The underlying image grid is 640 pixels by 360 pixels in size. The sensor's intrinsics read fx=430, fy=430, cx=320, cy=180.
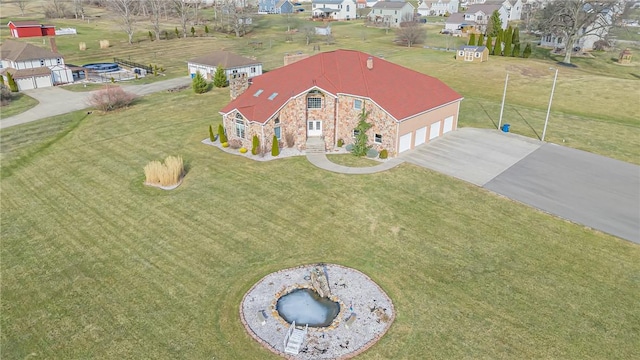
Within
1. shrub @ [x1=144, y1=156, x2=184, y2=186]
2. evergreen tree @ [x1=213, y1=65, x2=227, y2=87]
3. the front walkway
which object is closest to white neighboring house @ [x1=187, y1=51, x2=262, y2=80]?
evergreen tree @ [x1=213, y1=65, x2=227, y2=87]

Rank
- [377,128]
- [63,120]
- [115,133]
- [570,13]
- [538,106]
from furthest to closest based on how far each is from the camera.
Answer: [570,13], [538,106], [63,120], [115,133], [377,128]

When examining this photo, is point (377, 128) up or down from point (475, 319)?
up

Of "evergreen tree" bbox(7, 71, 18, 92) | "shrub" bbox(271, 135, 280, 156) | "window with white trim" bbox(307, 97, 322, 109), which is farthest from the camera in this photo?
"evergreen tree" bbox(7, 71, 18, 92)

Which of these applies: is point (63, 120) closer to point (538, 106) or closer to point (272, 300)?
point (272, 300)

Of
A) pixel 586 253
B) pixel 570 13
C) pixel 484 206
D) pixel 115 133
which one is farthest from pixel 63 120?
pixel 570 13

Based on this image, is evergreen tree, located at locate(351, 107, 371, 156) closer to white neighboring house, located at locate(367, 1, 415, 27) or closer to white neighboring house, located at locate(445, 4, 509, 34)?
Answer: white neighboring house, located at locate(445, 4, 509, 34)

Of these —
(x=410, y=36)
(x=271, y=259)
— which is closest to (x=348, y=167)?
(x=271, y=259)
